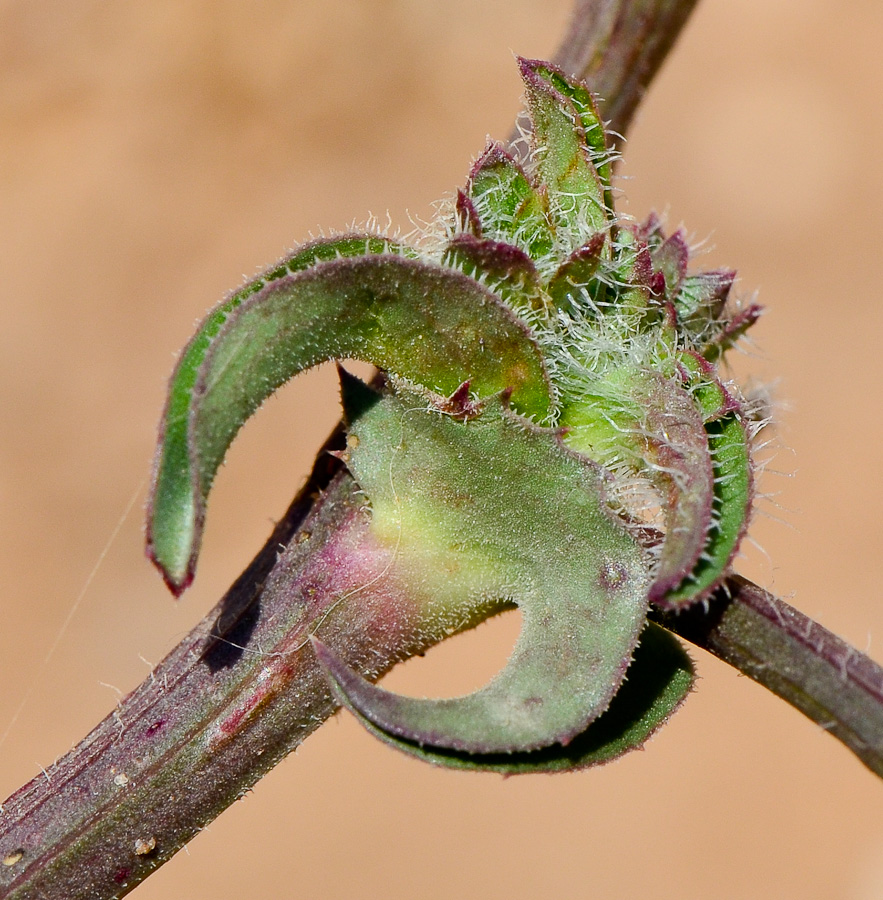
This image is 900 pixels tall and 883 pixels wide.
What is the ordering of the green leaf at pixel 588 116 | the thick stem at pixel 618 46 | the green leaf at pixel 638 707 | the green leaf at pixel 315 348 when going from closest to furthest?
the green leaf at pixel 315 348 → the green leaf at pixel 638 707 → the green leaf at pixel 588 116 → the thick stem at pixel 618 46

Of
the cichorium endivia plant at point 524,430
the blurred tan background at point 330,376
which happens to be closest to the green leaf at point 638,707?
the cichorium endivia plant at point 524,430

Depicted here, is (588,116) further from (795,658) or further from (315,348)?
(795,658)

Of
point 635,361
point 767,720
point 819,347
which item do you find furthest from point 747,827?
point 635,361

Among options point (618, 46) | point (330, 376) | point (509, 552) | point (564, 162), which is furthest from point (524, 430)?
point (330, 376)

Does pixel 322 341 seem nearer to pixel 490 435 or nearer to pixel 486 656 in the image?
pixel 490 435

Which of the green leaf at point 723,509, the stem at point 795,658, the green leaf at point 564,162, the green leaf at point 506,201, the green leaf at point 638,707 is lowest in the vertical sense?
the green leaf at point 638,707

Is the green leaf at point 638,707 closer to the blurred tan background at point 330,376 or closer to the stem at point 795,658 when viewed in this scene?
the stem at point 795,658
